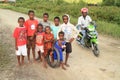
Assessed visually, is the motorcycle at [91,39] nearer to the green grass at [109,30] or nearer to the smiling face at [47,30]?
the smiling face at [47,30]

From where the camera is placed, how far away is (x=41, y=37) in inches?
371

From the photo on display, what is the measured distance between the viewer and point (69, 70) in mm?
9258

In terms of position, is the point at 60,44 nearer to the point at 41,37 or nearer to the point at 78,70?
the point at 41,37

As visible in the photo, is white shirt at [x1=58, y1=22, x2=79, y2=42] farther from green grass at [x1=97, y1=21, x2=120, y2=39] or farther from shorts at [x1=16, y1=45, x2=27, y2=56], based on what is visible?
green grass at [x1=97, y1=21, x2=120, y2=39]

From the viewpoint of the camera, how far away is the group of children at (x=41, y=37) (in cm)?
931

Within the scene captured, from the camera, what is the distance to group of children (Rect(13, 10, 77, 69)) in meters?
9.31

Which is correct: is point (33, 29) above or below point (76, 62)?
above

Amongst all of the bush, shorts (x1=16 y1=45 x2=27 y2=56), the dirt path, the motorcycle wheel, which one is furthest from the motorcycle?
the bush

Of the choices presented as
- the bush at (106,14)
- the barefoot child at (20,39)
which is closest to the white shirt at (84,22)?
the barefoot child at (20,39)

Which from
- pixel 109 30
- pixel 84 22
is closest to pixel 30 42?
pixel 84 22

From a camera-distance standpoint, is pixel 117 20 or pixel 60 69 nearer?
pixel 60 69

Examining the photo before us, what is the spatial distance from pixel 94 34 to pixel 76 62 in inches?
58.9

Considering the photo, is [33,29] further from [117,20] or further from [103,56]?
[117,20]

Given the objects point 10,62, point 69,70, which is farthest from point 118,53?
point 10,62
